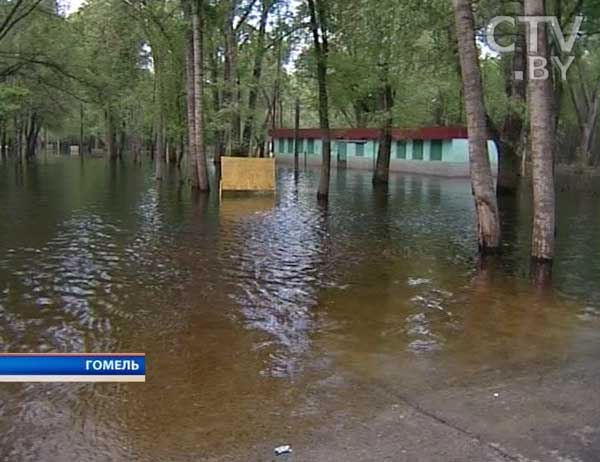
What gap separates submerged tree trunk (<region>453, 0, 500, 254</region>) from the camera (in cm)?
983

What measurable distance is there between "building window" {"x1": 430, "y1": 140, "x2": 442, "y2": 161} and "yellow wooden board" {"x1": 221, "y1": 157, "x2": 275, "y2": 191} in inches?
699

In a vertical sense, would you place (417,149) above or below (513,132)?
below

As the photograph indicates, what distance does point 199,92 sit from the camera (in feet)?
68.1

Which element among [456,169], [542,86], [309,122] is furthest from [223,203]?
[309,122]

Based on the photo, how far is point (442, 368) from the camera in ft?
17.0

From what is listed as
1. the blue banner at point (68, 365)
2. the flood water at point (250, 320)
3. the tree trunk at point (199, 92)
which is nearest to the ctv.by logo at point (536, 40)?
the flood water at point (250, 320)

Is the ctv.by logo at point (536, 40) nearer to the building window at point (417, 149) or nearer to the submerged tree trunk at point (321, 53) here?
the submerged tree trunk at point (321, 53)

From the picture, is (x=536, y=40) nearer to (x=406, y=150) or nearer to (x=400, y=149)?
(x=406, y=150)

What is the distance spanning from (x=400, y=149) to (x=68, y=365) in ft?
132


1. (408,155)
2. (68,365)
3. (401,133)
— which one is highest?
(401,133)

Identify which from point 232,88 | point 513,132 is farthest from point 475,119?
point 513,132

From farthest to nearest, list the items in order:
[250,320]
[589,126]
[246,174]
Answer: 1. [589,126]
2. [246,174]
3. [250,320]

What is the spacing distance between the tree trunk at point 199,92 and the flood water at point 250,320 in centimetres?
707

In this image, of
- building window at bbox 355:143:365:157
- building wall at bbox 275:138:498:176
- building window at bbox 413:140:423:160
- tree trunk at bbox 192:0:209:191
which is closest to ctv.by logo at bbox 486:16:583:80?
tree trunk at bbox 192:0:209:191
